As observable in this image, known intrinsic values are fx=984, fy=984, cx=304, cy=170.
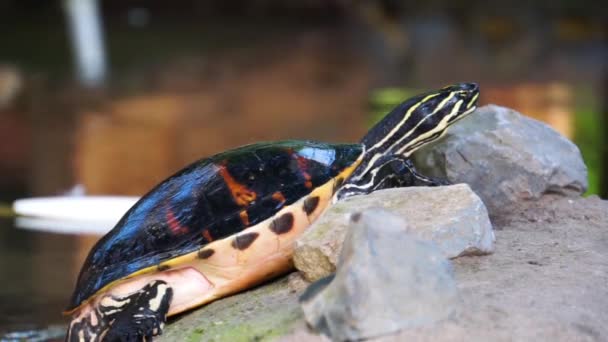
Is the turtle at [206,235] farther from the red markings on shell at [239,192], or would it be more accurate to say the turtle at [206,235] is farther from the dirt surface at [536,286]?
the dirt surface at [536,286]

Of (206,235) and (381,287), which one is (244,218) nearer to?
(206,235)

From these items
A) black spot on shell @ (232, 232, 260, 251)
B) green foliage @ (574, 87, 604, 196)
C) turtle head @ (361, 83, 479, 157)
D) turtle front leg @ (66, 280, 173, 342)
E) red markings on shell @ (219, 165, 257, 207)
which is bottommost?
green foliage @ (574, 87, 604, 196)

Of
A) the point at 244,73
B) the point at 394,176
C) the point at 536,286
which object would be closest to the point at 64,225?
the point at 394,176

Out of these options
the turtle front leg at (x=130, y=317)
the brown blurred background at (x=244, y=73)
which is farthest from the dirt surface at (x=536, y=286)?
the brown blurred background at (x=244, y=73)

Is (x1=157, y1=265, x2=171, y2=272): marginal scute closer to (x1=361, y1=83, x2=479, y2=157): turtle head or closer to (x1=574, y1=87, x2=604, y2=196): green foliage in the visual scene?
(x1=361, y1=83, x2=479, y2=157): turtle head

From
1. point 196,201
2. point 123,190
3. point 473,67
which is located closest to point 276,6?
point 473,67

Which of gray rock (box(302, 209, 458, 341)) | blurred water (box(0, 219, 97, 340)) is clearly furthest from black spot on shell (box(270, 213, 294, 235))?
blurred water (box(0, 219, 97, 340))
